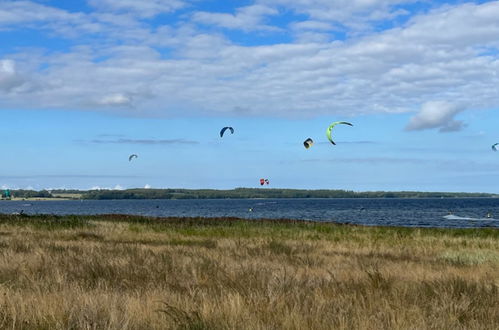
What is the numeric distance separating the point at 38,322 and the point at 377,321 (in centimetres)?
391

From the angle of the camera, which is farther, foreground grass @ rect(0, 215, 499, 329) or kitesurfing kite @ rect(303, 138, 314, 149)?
kitesurfing kite @ rect(303, 138, 314, 149)

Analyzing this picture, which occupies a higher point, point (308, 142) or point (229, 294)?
point (308, 142)

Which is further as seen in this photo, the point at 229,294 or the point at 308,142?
the point at 308,142

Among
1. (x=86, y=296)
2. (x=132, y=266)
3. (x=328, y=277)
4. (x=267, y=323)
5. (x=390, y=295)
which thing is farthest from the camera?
(x=132, y=266)

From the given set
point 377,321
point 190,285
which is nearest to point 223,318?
point 377,321

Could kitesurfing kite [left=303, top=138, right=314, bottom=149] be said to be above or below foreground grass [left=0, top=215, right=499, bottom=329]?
above

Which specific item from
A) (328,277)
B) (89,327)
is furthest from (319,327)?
(328,277)

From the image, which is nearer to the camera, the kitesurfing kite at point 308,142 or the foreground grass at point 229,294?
the foreground grass at point 229,294

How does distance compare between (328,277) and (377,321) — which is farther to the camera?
(328,277)

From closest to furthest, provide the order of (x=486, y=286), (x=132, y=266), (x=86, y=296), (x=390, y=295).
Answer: (x=86, y=296) < (x=390, y=295) < (x=486, y=286) < (x=132, y=266)

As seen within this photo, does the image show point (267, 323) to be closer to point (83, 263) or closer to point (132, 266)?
point (132, 266)

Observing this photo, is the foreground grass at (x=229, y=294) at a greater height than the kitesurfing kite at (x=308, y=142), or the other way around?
the kitesurfing kite at (x=308, y=142)

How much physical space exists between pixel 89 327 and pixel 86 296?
5.68 feet

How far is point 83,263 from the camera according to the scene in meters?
12.1
